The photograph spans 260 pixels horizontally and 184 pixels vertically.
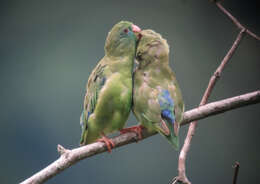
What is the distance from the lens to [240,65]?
3975 millimetres

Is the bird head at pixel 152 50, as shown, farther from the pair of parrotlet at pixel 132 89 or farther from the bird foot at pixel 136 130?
the bird foot at pixel 136 130

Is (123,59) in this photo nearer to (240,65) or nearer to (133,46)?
(133,46)

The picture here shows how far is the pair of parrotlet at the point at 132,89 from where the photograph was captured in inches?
68.3

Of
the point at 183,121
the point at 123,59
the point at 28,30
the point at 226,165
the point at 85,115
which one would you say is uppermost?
the point at 28,30

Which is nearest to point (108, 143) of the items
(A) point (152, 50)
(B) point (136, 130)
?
(B) point (136, 130)

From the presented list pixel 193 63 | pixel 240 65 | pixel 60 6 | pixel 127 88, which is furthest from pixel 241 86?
pixel 127 88

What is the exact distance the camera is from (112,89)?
1847mm

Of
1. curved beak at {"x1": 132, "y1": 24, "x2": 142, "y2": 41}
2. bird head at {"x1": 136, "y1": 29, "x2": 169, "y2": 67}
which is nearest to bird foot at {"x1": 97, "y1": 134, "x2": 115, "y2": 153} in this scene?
bird head at {"x1": 136, "y1": 29, "x2": 169, "y2": 67}

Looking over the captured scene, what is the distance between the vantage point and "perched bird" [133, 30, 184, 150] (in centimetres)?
172

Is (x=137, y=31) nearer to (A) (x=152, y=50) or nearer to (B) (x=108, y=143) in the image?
(A) (x=152, y=50)

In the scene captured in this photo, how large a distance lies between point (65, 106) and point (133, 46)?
2.11 m

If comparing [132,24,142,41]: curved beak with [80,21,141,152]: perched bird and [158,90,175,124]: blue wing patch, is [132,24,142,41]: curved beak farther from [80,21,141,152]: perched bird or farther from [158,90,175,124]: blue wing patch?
[158,90,175,124]: blue wing patch

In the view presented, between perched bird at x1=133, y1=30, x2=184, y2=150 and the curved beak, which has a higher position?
the curved beak

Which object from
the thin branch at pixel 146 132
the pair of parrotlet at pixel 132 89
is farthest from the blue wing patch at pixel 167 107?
the thin branch at pixel 146 132
